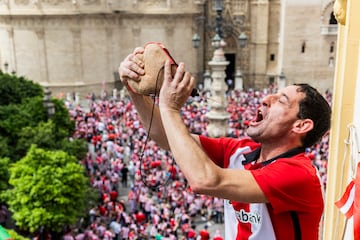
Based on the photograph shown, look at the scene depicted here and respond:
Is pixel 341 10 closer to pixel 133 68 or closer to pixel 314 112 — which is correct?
pixel 314 112

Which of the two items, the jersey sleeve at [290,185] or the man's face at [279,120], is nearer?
the jersey sleeve at [290,185]

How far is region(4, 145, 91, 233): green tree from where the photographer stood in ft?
37.2

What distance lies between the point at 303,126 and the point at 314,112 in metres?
0.10

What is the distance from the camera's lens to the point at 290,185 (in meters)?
2.12

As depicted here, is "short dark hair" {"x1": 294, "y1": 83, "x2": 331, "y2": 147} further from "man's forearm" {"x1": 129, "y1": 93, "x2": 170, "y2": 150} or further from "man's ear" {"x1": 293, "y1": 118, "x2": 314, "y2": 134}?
"man's forearm" {"x1": 129, "y1": 93, "x2": 170, "y2": 150}

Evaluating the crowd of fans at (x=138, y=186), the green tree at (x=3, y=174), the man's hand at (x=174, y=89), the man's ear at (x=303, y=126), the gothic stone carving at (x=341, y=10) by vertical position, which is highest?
the gothic stone carving at (x=341, y=10)

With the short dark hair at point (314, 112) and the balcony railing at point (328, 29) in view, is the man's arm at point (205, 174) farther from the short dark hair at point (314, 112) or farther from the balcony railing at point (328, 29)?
the balcony railing at point (328, 29)

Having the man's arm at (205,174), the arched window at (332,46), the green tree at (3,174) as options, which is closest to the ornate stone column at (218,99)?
the green tree at (3,174)

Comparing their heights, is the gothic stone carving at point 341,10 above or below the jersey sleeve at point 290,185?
above

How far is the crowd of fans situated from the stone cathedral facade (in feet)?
33.1

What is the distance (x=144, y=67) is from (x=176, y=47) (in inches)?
1322

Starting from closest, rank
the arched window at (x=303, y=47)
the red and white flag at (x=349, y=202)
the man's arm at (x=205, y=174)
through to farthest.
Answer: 1. the man's arm at (x=205, y=174)
2. the red and white flag at (x=349, y=202)
3. the arched window at (x=303, y=47)

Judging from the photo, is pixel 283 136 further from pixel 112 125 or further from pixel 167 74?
pixel 112 125

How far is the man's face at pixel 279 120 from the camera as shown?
2.36 m
